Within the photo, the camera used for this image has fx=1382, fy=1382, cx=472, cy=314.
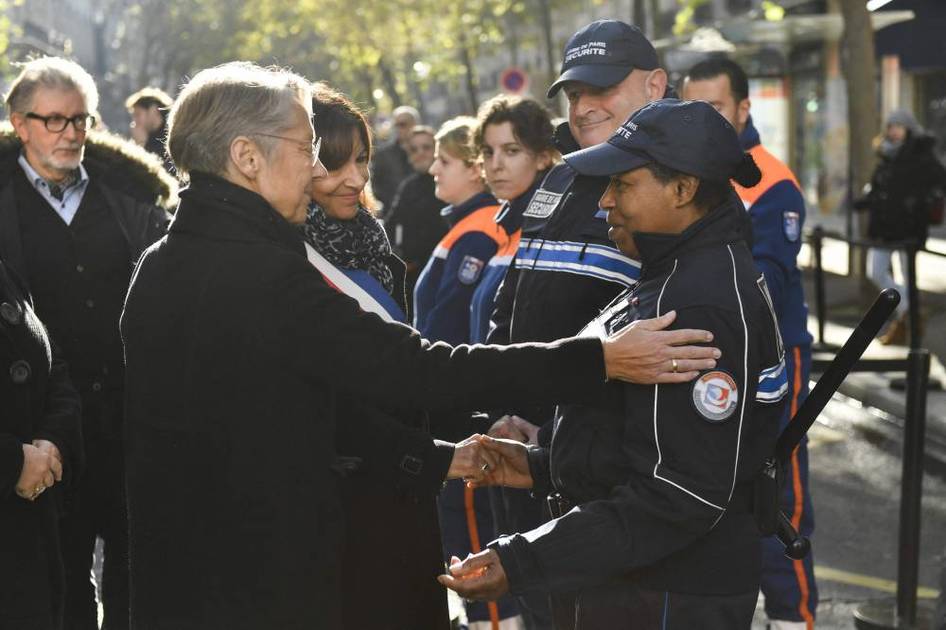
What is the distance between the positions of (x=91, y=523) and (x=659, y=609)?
241 centimetres

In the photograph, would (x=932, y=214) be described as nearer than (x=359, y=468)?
No

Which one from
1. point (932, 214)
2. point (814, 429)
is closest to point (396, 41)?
point (932, 214)

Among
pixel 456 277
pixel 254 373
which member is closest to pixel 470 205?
pixel 456 277

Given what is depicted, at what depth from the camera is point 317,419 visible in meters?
2.88

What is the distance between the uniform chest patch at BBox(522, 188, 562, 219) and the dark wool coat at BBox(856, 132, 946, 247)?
9.74 meters

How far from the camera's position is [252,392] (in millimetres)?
2803

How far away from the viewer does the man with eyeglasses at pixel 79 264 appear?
15.3 ft

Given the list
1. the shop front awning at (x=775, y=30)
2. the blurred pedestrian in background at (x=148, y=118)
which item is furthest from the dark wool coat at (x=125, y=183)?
the shop front awning at (x=775, y=30)

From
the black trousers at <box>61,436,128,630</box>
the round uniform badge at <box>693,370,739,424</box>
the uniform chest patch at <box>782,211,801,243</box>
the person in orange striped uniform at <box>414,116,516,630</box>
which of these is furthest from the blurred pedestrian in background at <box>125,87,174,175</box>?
the round uniform badge at <box>693,370,739,424</box>

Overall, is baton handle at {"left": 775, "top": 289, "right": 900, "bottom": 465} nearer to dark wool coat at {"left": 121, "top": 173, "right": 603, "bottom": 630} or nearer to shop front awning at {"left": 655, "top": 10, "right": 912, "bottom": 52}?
dark wool coat at {"left": 121, "top": 173, "right": 603, "bottom": 630}

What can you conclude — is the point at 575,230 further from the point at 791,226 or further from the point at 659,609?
the point at 791,226

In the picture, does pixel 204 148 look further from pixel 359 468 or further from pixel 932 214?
pixel 932 214

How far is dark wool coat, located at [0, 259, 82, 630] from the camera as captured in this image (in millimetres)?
3725

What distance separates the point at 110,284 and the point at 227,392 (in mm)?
2119
